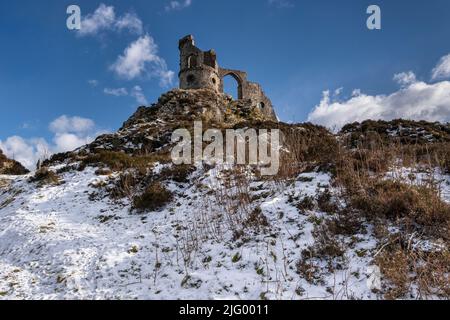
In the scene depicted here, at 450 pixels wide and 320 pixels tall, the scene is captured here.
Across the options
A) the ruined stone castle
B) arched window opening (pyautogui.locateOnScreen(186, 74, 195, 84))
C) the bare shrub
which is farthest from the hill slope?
arched window opening (pyautogui.locateOnScreen(186, 74, 195, 84))

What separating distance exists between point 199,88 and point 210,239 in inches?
1139

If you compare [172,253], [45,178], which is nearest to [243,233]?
[172,253]

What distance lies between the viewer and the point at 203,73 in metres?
34.8

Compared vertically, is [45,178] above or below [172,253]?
above

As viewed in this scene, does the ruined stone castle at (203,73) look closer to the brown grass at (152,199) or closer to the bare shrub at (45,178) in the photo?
the bare shrub at (45,178)

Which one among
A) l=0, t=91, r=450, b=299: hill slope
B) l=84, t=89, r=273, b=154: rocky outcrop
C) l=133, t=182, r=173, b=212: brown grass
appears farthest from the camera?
l=84, t=89, r=273, b=154: rocky outcrop

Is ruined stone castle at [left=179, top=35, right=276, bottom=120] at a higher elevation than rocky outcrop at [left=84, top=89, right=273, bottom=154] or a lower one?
higher

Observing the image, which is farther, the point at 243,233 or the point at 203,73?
the point at 203,73

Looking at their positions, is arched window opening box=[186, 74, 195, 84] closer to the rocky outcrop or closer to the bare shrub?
the rocky outcrop

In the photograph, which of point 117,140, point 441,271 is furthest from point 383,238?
point 117,140

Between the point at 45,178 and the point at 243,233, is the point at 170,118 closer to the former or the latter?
the point at 45,178

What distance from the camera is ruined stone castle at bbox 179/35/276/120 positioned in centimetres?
3484

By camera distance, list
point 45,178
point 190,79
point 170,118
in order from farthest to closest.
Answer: point 190,79 → point 170,118 → point 45,178

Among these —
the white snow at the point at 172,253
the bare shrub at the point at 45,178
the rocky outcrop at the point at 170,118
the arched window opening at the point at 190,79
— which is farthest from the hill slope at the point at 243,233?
the arched window opening at the point at 190,79
